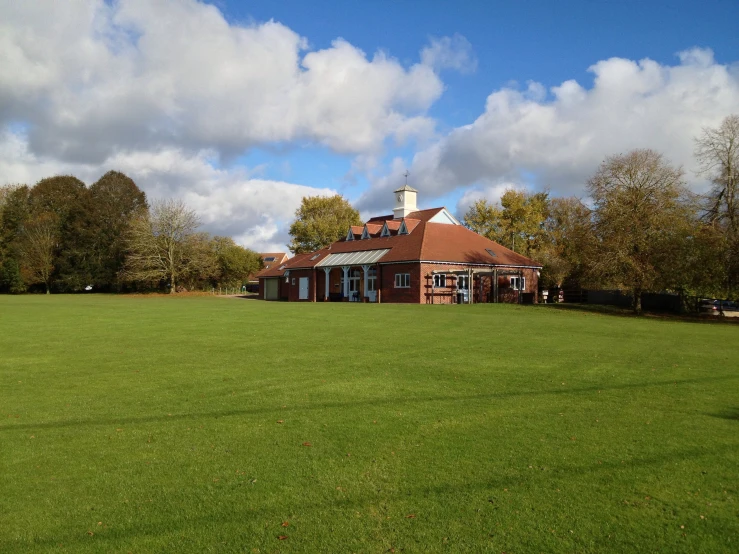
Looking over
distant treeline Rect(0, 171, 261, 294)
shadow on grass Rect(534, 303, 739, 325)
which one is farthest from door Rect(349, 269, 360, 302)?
distant treeline Rect(0, 171, 261, 294)

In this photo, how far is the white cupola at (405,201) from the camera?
5828 centimetres

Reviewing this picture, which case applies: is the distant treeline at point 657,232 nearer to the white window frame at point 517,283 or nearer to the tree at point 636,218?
the tree at point 636,218

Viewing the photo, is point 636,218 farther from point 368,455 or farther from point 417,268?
point 368,455

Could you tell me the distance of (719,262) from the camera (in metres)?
29.7

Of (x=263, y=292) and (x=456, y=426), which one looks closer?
(x=456, y=426)

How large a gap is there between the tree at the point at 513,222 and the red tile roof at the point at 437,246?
1438 cm

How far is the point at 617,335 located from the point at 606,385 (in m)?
9.86

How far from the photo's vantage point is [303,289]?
182 feet

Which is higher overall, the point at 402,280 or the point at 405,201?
the point at 405,201

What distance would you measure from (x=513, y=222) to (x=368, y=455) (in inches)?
2437

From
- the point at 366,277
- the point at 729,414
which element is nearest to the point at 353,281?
the point at 366,277

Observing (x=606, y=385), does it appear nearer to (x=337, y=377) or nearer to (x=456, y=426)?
(x=456, y=426)

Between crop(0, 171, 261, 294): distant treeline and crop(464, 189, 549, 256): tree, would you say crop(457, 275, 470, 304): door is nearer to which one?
crop(464, 189, 549, 256): tree

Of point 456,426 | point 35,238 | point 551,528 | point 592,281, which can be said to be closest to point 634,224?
point 592,281
